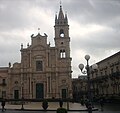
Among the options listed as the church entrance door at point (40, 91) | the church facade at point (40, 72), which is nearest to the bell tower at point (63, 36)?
the church facade at point (40, 72)

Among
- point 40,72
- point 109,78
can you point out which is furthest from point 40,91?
point 109,78

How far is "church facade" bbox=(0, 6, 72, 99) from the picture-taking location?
62.3 meters

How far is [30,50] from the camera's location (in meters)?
64.1

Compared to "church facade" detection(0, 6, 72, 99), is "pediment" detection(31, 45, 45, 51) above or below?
above

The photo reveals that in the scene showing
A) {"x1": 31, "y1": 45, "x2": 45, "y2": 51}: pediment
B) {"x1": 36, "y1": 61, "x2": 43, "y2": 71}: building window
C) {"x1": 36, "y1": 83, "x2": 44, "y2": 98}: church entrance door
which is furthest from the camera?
{"x1": 31, "y1": 45, "x2": 45, "y2": 51}: pediment

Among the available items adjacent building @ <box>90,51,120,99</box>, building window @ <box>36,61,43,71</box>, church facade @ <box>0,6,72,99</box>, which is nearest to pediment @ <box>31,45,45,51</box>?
church facade @ <box>0,6,72,99</box>

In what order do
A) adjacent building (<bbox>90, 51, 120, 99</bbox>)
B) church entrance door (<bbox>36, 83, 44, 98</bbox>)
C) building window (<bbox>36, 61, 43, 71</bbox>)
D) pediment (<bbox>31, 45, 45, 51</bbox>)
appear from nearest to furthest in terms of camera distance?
1. adjacent building (<bbox>90, 51, 120, 99</bbox>)
2. church entrance door (<bbox>36, 83, 44, 98</bbox>)
3. building window (<bbox>36, 61, 43, 71</bbox>)
4. pediment (<bbox>31, 45, 45, 51</bbox>)

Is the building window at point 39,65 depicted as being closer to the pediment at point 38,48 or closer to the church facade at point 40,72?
the church facade at point 40,72

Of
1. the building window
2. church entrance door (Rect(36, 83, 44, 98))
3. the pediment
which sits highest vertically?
the pediment

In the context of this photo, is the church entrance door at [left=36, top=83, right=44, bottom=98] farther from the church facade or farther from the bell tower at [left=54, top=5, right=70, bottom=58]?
the bell tower at [left=54, top=5, right=70, bottom=58]

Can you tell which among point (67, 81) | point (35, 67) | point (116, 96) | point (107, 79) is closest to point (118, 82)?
point (116, 96)

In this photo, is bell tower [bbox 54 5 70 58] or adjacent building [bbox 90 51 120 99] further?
bell tower [bbox 54 5 70 58]

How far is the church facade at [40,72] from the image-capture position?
62.3 m

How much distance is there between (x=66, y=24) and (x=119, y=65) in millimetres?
25056
